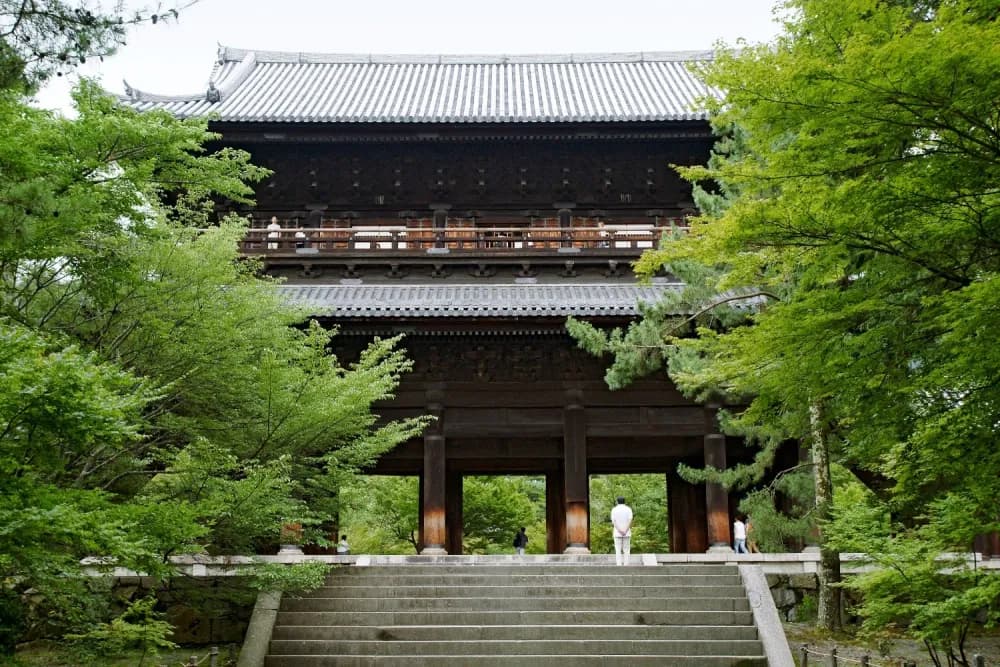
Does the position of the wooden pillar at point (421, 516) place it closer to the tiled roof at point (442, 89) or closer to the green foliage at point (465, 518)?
the green foliage at point (465, 518)

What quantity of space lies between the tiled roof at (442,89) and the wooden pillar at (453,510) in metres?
8.66

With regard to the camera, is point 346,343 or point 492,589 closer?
point 492,589

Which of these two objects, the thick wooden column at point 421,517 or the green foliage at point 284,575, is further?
the thick wooden column at point 421,517

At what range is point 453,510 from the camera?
73.8 feet

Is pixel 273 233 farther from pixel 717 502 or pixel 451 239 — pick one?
pixel 717 502

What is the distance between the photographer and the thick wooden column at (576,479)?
16.5 meters

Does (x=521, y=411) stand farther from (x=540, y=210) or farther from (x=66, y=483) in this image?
(x=66, y=483)

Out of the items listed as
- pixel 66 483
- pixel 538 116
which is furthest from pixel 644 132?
pixel 66 483

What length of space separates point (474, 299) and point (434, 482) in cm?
345

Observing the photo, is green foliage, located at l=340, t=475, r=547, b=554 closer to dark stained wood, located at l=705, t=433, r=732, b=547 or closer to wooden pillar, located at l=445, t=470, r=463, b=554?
wooden pillar, located at l=445, t=470, r=463, b=554

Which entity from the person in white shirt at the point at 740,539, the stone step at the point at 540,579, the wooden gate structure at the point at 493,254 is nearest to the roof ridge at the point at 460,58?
the wooden gate structure at the point at 493,254

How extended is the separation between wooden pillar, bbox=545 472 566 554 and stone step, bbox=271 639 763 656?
9486 mm

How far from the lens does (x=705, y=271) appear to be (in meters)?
13.8

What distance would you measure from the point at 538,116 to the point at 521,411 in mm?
6094
